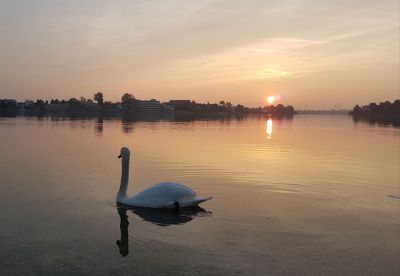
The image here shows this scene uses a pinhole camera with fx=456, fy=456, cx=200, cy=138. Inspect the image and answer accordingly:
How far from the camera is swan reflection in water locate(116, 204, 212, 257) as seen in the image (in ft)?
33.8

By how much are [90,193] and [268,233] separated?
5.89m

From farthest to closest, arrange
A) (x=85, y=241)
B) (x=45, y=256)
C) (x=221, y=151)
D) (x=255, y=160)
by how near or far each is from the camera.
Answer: (x=221, y=151), (x=255, y=160), (x=85, y=241), (x=45, y=256)

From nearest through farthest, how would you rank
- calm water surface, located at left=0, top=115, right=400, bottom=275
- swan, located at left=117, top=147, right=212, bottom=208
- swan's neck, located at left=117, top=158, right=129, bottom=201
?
1. calm water surface, located at left=0, top=115, right=400, bottom=275
2. swan, located at left=117, top=147, right=212, bottom=208
3. swan's neck, located at left=117, top=158, right=129, bottom=201

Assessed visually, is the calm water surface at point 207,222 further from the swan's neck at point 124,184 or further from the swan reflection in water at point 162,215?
the swan's neck at point 124,184

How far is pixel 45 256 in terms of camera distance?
8000mm

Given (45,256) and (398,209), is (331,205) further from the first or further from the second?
(45,256)

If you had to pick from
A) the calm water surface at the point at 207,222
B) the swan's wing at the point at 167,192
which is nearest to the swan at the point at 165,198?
the swan's wing at the point at 167,192

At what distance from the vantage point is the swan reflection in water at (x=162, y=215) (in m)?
10.3

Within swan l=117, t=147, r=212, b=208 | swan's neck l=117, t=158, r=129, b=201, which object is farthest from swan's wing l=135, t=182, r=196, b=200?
swan's neck l=117, t=158, r=129, b=201

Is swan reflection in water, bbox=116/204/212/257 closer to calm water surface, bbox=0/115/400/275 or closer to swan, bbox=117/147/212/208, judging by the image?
calm water surface, bbox=0/115/400/275

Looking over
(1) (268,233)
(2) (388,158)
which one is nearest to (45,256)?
(1) (268,233)

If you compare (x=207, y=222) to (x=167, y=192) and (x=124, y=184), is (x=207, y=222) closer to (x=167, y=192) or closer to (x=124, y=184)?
(x=167, y=192)

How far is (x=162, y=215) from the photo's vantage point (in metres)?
11.0

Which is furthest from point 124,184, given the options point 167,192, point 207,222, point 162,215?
point 207,222
